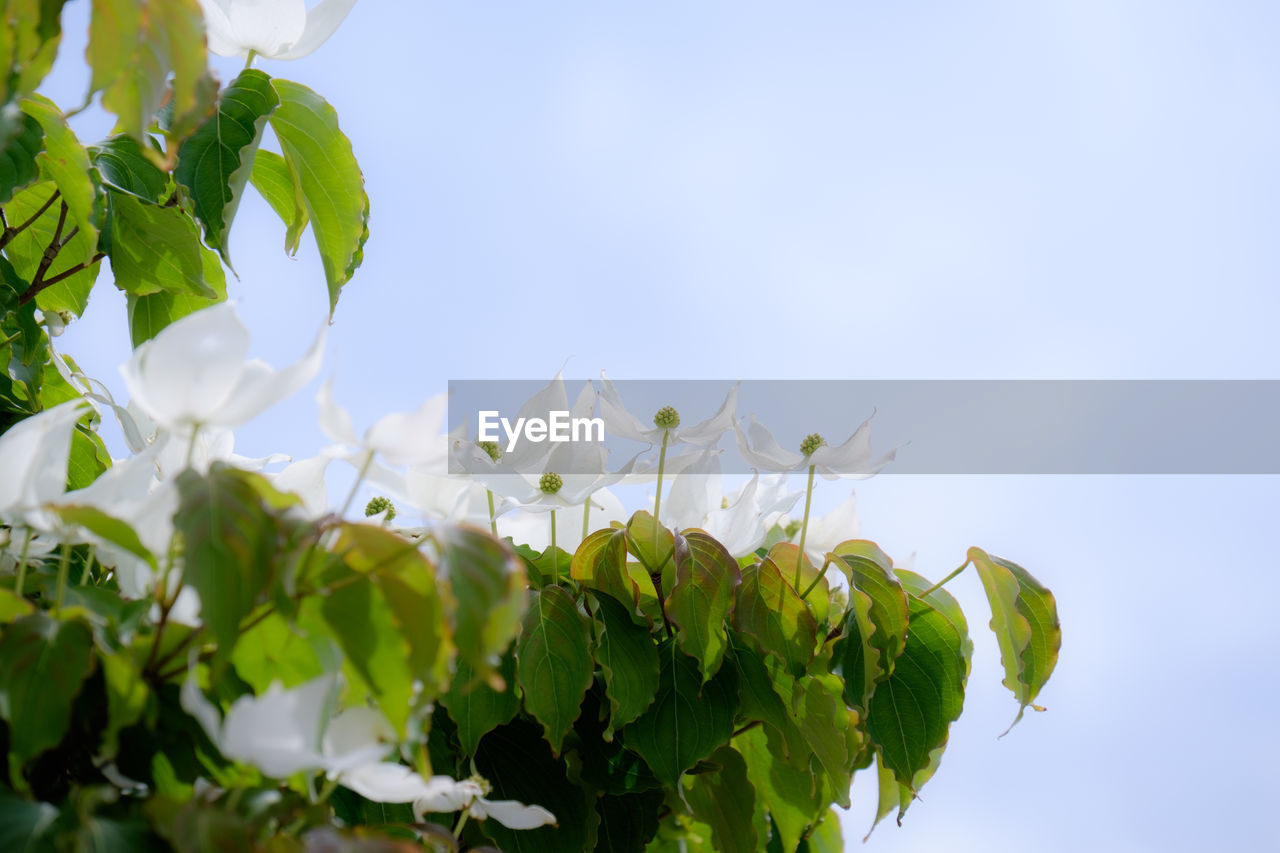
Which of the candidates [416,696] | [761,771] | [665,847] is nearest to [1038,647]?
[761,771]

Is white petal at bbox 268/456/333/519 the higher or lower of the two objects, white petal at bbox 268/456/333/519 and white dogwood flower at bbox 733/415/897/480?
the lower

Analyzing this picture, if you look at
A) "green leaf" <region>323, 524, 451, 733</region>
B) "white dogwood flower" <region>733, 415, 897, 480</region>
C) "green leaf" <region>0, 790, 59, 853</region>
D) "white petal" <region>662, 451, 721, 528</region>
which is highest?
"white dogwood flower" <region>733, 415, 897, 480</region>

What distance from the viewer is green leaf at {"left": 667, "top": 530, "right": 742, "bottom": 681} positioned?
1026mm

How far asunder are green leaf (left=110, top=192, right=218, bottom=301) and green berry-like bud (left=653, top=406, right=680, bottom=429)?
46 centimetres

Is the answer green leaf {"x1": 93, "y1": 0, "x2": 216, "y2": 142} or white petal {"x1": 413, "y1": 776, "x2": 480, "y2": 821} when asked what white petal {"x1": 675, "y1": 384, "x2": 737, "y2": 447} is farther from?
green leaf {"x1": 93, "y1": 0, "x2": 216, "y2": 142}

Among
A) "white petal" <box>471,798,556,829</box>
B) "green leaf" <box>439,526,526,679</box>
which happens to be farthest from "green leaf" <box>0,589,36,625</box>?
"white petal" <box>471,798,556,829</box>

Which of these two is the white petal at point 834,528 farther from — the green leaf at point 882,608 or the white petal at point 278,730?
the white petal at point 278,730

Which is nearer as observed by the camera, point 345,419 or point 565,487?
point 345,419

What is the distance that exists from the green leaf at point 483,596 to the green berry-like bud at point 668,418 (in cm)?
61

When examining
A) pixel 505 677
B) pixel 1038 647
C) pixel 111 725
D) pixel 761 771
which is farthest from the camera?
pixel 761 771

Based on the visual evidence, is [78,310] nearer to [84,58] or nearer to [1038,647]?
[84,58]

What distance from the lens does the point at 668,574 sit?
1056 millimetres

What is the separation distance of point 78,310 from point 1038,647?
1.16 meters

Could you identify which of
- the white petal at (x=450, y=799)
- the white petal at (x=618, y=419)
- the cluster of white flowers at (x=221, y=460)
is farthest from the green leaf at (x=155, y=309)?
the white petal at (x=450, y=799)
